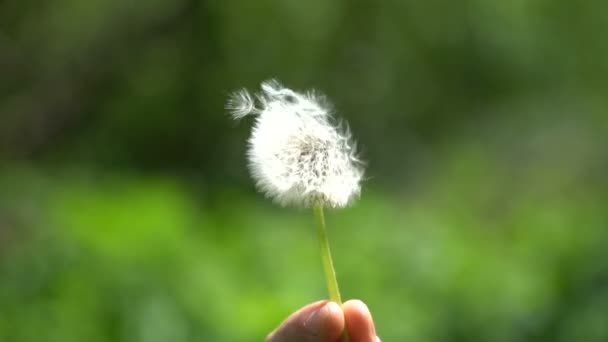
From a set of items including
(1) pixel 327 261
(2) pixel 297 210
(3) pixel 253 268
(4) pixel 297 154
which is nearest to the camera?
(1) pixel 327 261

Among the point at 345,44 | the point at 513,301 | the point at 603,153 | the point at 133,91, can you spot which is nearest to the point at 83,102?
the point at 133,91

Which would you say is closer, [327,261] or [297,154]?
[327,261]

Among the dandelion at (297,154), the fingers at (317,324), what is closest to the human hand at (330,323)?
the fingers at (317,324)

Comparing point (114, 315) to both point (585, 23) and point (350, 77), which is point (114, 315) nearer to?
point (350, 77)

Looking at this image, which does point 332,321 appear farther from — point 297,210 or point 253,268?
point 297,210

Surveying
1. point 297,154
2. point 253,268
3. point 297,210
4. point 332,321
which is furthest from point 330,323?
point 297,210

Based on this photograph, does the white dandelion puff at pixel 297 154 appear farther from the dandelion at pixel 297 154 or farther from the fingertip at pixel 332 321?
the fingertip at pixel 332 321
